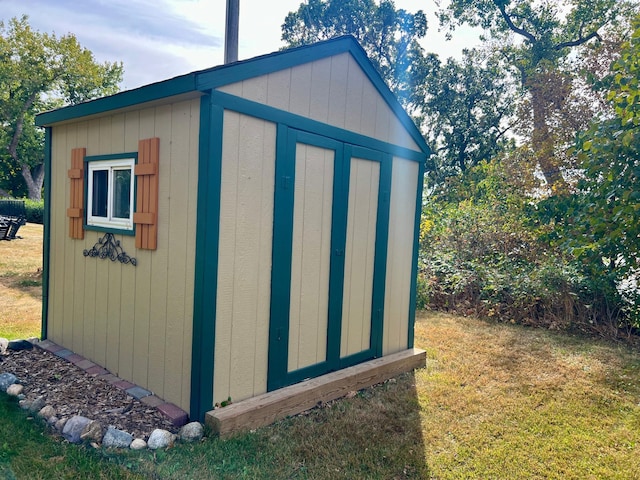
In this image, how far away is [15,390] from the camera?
10.7 ft

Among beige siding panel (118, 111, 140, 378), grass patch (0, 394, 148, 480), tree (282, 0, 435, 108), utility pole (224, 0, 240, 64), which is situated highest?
tree (282, 0, 435, 108)

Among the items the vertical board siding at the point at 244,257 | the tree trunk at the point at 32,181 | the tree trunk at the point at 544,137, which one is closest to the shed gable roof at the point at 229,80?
the vertical board siding at the point at 244,257

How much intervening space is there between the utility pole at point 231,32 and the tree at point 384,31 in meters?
16.1

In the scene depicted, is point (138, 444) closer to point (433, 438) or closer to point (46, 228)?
point (433, 438)

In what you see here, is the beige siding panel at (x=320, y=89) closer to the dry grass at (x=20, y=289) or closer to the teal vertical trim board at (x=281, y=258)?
the teal vertical trim board at (x=281, y=258)

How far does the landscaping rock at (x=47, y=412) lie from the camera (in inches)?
115

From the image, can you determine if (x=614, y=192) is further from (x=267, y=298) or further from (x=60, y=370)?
(x=60, y=370)

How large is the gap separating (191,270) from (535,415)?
273cm

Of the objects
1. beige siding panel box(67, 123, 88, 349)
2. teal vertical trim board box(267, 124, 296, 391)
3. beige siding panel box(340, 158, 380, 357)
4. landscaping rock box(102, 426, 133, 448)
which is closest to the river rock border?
landscaping rock box(102, 426, 133, 448)

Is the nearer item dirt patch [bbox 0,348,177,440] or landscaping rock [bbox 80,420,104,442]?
landscaping rock [bbox 80,420,104,442]

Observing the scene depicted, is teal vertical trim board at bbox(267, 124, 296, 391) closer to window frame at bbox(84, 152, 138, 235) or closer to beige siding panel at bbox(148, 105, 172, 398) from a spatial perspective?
beige siding panel at bbox(148, 105, 172, 398)

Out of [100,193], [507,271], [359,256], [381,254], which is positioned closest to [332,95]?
[359,256]

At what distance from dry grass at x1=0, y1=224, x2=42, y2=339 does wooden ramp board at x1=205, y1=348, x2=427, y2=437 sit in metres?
3.08

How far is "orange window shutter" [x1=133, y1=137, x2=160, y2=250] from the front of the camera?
3154mm
